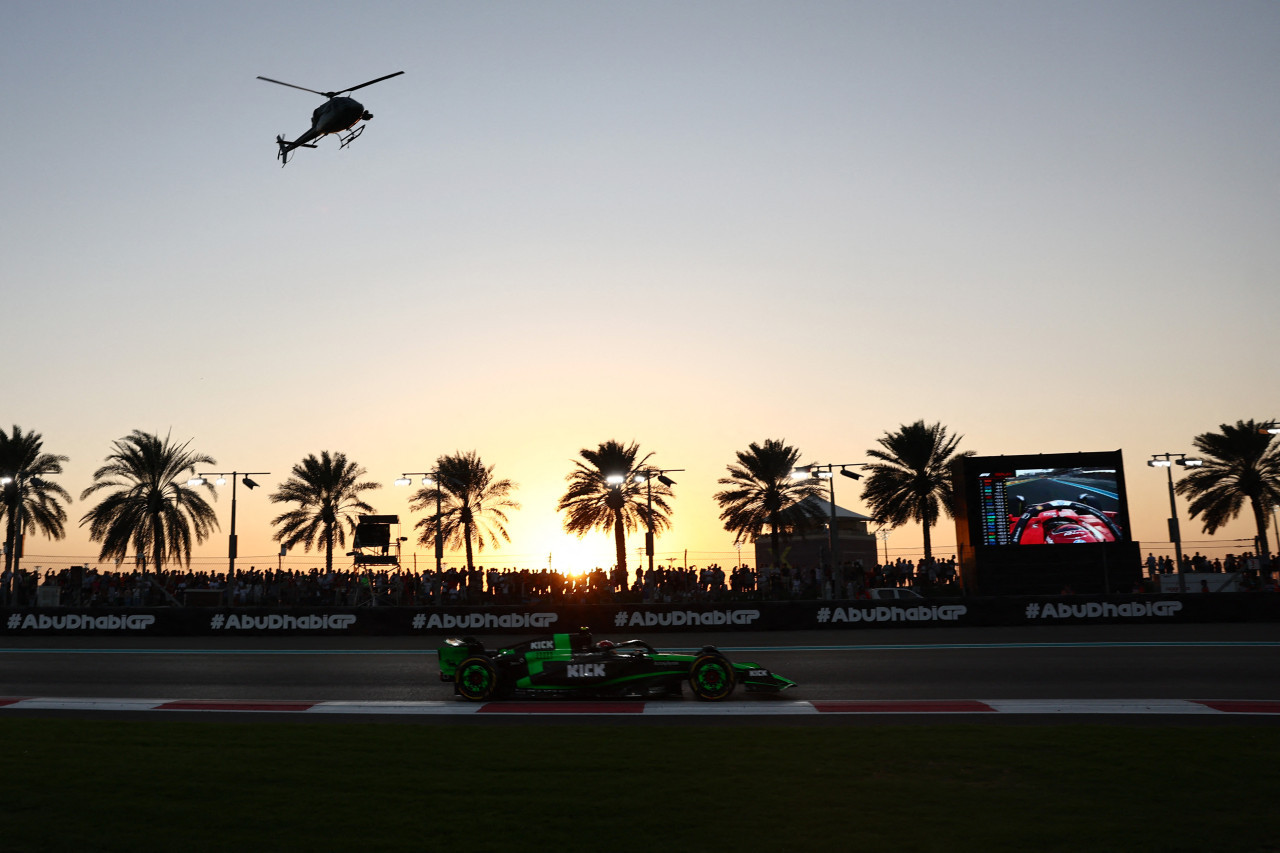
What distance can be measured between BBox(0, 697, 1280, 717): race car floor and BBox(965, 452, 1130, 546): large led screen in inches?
801

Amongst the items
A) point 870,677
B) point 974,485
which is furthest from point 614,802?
point 974,485

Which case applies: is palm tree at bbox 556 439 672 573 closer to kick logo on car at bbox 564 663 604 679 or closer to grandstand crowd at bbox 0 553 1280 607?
grandstand crowd at bbox 0 553 1280 607

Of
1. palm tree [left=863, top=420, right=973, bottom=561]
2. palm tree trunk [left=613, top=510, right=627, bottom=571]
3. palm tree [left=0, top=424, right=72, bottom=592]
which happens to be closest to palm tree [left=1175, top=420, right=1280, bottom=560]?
palm tree [left=863, top=420, right=973, bottom=561]

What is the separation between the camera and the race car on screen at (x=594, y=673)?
51.7 ft

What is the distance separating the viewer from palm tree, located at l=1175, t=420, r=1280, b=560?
43.6 m

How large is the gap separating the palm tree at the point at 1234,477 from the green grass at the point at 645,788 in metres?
36.3

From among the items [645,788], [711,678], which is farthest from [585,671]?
[645,788]

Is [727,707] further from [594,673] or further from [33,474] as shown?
[33,474]

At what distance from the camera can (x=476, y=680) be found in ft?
52.9

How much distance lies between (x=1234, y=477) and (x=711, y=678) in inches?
1499

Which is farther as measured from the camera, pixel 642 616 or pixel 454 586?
pixel 454 586

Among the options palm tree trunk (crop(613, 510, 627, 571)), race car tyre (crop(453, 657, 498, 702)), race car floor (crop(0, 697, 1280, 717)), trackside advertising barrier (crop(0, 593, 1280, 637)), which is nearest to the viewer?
race car floor (crop(0, 697, 1280, 717))

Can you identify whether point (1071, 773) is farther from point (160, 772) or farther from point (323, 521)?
Answer: point (323, 521)

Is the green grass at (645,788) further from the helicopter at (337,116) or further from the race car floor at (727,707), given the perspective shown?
the helicopter at (337,116)
